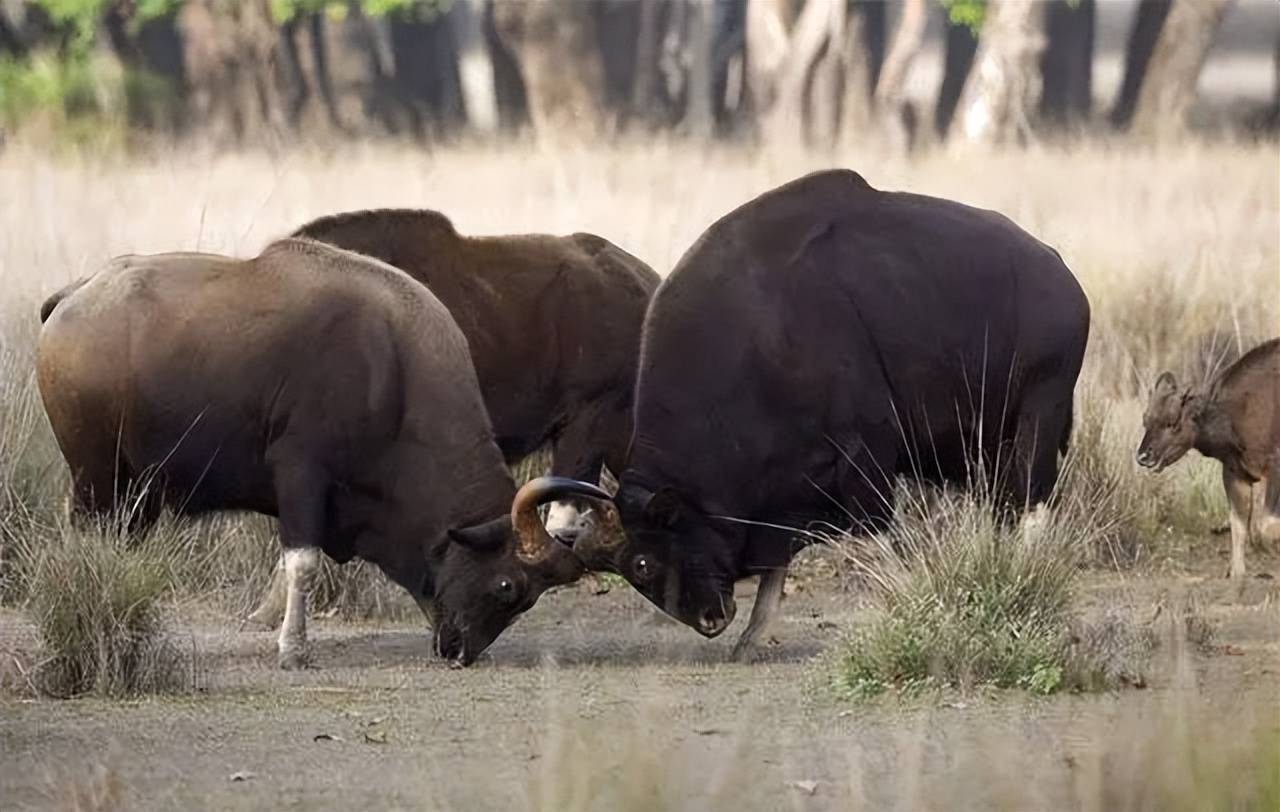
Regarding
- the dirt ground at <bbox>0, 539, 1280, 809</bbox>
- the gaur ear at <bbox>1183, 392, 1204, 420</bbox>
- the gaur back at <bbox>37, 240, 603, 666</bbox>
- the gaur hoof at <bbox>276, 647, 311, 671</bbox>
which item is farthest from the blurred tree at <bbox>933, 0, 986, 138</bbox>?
the gaur hoof at <bbox>276, 647, 311, 671</bbox>

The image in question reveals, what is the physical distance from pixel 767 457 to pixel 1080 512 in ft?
6.46

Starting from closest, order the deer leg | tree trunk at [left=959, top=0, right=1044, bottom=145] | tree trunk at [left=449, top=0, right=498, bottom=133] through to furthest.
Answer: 1. the deer leg
2. tree trunk at [left=959, top=0, right=1044, bottom=145]
3. tree trunk at [left=449, top=0, right=498, bottom=133]

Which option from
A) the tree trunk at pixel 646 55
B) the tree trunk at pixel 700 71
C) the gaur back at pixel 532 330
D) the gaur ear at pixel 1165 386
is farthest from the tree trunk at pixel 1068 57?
the gaur back at pixel 532 330

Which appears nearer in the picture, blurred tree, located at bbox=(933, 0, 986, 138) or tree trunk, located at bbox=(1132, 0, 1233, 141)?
tree trunk, located at bbox=(1132, 0, 1233, 141)

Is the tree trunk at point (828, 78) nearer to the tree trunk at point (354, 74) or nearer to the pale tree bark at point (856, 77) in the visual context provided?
the pale tree bark at point (856, 77)

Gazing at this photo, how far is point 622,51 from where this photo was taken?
50.4 meters

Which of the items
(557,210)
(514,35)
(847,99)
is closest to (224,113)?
(514,35)

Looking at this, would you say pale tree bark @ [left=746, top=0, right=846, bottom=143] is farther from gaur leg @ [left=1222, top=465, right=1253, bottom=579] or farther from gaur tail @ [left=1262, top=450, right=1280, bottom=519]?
gaur tail @ [left=1262, top=450, right=1280, bottom=519]

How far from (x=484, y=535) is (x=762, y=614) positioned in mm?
1206

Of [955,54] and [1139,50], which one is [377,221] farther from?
[955,54]

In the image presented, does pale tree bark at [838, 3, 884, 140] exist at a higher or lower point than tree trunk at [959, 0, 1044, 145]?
lower

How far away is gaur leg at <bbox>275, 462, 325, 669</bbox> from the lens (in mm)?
12516

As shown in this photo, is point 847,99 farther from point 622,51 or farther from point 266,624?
point 266,624

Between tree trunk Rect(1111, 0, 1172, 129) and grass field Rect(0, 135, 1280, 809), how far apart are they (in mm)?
20213
